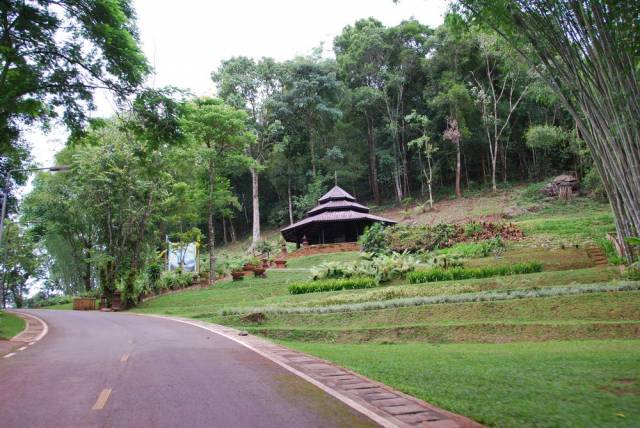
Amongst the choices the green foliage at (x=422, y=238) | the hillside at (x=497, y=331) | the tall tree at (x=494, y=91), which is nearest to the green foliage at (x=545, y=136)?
the tall tree at (x=494, y=91)

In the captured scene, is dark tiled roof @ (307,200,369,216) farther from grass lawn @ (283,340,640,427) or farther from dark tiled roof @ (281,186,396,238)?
grass lawn @ (283,340,640,427)

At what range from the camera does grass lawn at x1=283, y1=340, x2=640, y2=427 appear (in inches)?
196

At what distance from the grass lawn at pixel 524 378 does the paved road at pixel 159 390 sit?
138 cm

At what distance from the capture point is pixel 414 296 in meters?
15.7

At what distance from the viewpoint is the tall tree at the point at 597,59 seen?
878cm

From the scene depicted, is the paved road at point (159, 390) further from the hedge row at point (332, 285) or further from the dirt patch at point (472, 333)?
the hedge row at point (332, 285)

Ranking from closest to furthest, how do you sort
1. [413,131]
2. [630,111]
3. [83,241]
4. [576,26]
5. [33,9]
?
[630,111] < [576,26] < [33,9] < [83,241] < [413,131]

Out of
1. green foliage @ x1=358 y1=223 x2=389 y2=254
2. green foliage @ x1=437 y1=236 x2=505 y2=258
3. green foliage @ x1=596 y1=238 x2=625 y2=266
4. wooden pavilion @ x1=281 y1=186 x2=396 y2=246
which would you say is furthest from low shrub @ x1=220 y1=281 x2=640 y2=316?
wooden pavilion @ x1=281 y1=186 x2=396 y2=246

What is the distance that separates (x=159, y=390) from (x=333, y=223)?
3097cm

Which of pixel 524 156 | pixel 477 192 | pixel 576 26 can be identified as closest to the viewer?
pixel 576 26

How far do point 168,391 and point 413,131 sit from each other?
48521 mm

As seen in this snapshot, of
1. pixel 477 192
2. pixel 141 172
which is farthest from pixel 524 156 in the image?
pixel 141 172

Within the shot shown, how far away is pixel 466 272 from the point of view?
17469mm

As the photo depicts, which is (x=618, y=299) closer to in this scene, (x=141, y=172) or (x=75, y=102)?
(x=75, y=102)
